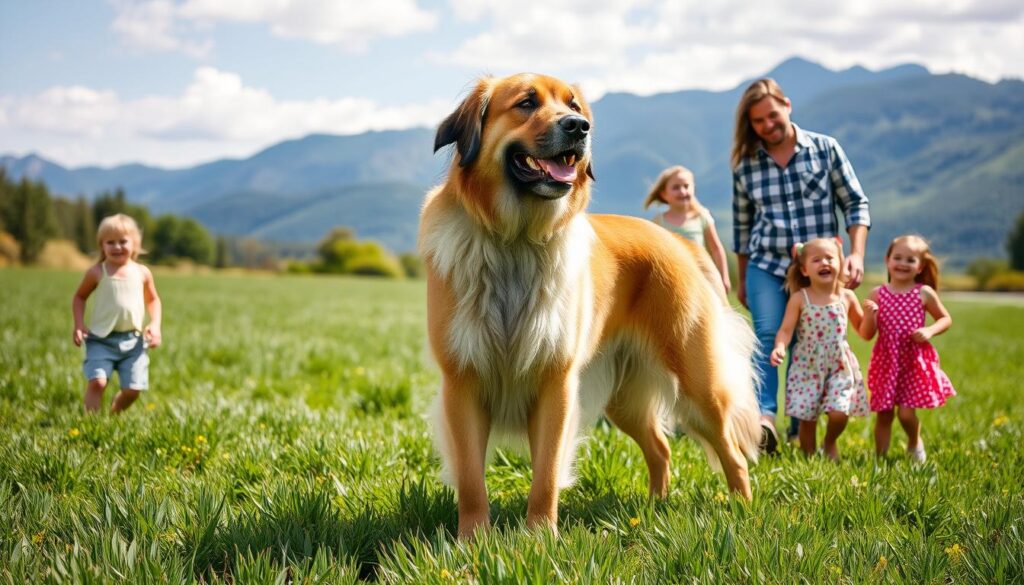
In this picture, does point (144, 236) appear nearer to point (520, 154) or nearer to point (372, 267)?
point (372, 267)

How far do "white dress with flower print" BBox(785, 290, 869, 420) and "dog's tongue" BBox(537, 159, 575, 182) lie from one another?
102 inches

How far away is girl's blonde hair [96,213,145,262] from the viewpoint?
561cm

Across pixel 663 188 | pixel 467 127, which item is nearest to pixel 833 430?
pixel 663 188

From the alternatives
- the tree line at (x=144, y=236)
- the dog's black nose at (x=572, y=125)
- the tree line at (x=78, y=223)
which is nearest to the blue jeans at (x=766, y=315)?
the dog's black nose at (x=572, y=125)

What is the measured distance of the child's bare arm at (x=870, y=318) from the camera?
209 inches

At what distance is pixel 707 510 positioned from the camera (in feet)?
12.0

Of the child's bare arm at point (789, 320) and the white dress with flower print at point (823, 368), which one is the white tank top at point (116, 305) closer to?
the child's bare arm at point (789, 320)

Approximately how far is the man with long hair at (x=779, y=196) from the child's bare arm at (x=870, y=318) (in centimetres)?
18

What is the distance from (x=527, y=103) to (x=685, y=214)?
A: 2.69m

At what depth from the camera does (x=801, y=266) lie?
17.5 ft

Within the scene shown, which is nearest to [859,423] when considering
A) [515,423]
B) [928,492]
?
[928,492]

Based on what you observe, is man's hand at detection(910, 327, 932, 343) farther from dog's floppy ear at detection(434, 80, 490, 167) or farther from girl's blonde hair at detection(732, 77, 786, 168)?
dog's floppy ear at detection(434, 80, 490, 167)

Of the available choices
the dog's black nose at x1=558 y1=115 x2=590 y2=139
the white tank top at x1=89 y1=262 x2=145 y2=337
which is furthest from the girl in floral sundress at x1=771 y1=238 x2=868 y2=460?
the white tank top at x1=89 y1=262 x2=145 y2=337

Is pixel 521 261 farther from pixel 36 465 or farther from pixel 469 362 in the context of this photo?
pixel 36 465
